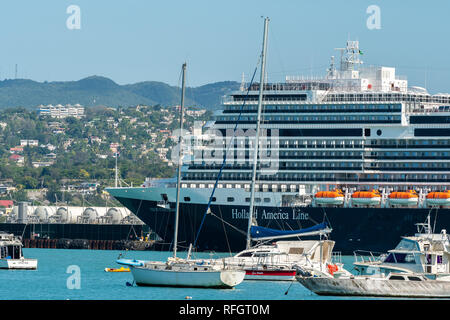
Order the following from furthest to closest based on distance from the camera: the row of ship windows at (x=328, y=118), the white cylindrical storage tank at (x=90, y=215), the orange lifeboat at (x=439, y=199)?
the white cylindrical storage tank at (x=90, y=215) < the row of ship windows at (x=328, y=118) < the orange lifeboat at (x=439, y=199)

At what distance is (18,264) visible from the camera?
53.8 m

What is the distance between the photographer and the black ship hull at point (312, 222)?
220 ft

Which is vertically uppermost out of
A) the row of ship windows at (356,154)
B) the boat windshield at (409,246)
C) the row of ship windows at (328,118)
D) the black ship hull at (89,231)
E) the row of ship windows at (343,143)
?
the row of ship windows at (328,118)

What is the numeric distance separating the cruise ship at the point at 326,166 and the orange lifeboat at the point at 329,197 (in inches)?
2.6

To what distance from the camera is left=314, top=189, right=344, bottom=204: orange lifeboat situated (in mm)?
67625

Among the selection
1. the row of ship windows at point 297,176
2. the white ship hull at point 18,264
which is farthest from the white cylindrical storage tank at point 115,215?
the white ship hull at point 18,264

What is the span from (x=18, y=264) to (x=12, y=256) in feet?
1.87

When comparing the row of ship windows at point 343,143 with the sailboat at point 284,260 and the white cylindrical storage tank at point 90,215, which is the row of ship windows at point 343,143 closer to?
the sailboat at point 284,260

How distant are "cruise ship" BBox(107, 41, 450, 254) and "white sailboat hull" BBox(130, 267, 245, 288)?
28.3 metres

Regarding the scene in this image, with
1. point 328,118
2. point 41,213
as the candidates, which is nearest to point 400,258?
point 328,118

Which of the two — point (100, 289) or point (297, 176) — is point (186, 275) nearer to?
point (100, 289)
